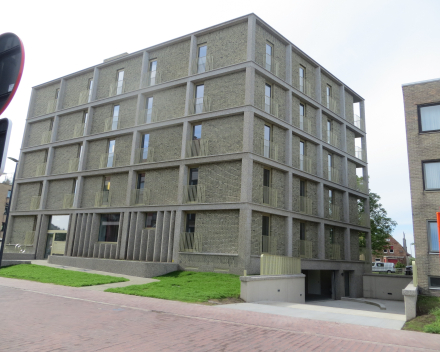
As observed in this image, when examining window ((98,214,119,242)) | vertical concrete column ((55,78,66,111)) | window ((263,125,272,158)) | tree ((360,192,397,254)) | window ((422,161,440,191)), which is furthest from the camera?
tree ((360,192,397,254))

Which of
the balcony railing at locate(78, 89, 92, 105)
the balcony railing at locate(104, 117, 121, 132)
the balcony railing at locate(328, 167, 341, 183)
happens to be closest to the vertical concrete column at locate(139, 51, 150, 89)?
the balcony railing at locate(104, 117, 121, 132)

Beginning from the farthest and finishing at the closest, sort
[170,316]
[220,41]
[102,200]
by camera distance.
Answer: [102,200], [220,41], [170,316]

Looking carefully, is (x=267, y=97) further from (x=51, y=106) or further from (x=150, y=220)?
(x=51, y=106)

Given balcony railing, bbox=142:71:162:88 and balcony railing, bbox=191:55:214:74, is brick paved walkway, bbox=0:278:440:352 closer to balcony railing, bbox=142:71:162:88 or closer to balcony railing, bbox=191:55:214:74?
balcony railing, bbox=191:55:214:74

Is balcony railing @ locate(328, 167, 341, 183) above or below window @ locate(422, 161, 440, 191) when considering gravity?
above

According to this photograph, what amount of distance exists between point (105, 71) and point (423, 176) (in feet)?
82.3

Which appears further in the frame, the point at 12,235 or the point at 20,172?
the point at 20,172

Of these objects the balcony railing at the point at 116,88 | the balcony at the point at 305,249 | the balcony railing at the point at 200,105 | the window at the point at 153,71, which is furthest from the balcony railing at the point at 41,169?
the balcony at the point at 305,249

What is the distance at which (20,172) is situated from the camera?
34312 millimetres

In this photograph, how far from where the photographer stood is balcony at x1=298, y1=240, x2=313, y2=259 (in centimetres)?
2533

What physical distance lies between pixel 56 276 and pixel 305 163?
17804mm

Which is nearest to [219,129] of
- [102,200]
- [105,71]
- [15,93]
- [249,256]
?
[249,256]

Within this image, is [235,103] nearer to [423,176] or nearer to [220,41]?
[220,41]

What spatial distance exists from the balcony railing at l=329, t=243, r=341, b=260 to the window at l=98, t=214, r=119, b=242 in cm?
1606
